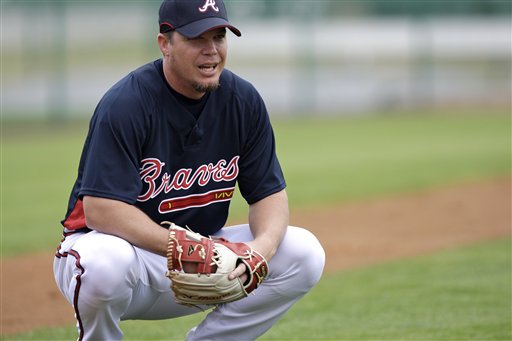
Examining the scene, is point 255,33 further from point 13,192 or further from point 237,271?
point 237,271

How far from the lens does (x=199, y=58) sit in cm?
300

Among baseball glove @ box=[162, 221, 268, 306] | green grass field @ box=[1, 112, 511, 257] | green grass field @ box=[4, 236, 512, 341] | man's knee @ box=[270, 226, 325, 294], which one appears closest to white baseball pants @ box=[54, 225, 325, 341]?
man's knee @ box=[270, 226, 325, 294]

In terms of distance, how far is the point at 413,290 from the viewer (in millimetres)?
4895

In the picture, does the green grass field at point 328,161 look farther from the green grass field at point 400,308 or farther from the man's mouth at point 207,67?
the man's mouth at point 207,67

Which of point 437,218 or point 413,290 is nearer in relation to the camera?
point 413,290

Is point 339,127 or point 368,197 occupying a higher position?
point 368,197

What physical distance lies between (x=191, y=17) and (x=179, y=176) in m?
0.61

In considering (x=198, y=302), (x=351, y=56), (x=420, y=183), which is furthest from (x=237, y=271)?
(x=351, y=56)

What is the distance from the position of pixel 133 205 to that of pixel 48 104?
14.7 m

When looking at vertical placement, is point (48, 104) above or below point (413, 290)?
below

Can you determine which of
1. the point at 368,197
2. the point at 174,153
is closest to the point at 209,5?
the point at 174,153

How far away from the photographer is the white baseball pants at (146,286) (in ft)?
9.18

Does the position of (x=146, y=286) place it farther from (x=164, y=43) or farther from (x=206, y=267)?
(x=164, y=43)

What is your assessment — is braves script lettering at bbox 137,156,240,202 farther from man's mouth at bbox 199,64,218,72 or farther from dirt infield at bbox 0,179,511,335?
dirt infield at bbox 0,179,511,335
